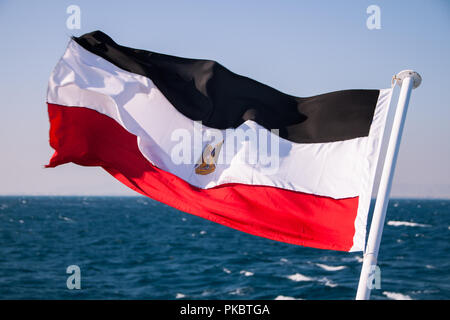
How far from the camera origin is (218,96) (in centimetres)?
691

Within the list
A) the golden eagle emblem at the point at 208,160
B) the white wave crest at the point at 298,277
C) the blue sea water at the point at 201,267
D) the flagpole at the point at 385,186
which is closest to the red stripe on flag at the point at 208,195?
the golden eagle emblem at the point at 208,160

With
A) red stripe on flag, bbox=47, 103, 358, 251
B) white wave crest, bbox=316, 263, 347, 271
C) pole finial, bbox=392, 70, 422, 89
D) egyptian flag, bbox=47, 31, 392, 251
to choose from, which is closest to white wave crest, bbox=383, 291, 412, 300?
white wave crest, bbox=316, 263, 347, 271

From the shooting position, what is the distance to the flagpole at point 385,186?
4.69m

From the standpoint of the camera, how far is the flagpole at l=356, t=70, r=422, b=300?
4.69 m

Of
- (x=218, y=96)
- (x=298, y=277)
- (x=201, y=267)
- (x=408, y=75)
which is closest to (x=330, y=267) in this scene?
(x=298, y=277)

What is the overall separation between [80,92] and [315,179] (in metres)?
3.09

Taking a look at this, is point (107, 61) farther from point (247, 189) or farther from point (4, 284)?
point (4, 284)

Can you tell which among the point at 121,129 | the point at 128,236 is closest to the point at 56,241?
the point at 128,236

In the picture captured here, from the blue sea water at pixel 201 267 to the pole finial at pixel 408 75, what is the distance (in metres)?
26.5

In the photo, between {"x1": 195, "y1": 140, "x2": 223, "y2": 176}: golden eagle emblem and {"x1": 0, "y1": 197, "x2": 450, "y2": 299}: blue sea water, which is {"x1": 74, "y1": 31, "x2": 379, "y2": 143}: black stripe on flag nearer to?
{"x1": 195, "y1": 140, "x2": 223, "y2": 176}: golden eagle emblem

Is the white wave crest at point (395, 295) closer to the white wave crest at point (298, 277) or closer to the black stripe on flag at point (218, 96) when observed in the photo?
the white wave crest at point (298, 277)

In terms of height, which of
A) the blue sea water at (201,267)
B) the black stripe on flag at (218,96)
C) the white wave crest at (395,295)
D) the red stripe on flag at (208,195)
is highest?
the black stripe on flag at (218,96)

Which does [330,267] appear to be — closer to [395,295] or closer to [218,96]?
[395,295]

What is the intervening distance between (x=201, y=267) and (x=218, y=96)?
121ft
